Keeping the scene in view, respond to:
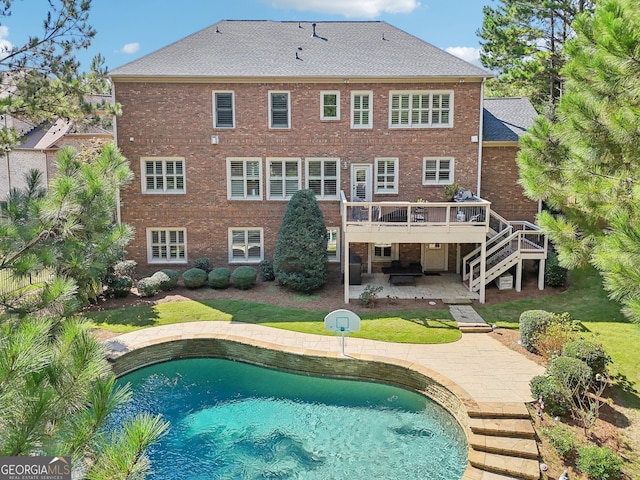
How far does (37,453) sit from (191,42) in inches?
816

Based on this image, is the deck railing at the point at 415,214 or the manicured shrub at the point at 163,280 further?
the manicured shrub at the point at 163,280

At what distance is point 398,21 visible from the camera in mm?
23250

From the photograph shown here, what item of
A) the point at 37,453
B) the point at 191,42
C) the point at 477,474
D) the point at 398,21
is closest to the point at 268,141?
the point at 191,42

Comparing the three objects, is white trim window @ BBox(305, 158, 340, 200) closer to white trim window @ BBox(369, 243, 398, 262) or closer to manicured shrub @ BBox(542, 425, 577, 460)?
white trim window @ BBox(369, 243, 398, 262)

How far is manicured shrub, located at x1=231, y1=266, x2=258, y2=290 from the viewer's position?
18.5m

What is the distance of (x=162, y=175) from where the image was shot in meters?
20.2

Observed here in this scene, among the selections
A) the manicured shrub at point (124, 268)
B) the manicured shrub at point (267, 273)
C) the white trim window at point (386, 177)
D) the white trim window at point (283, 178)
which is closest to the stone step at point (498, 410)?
the manicured shrub at point (267, 273)

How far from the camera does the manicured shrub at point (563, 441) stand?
8.43m

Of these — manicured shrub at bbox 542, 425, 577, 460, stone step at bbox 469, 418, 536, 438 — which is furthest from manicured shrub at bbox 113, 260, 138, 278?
manicured shrub at bbox 542, 425, 577, 460

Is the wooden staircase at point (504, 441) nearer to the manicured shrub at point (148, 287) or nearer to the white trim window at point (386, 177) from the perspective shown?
the white trim window at point (386, 177)

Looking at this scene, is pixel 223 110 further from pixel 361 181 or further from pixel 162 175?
pixel 361 181

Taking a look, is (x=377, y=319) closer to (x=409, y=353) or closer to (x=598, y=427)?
(x=409, y=353)

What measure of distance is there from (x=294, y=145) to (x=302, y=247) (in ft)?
15.3

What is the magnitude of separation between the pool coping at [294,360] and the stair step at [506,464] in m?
1.49
